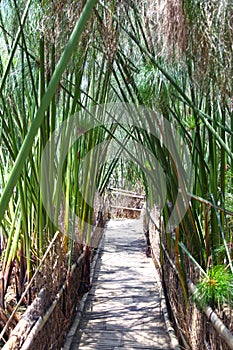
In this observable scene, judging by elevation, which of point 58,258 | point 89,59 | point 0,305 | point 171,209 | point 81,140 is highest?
point 89,59

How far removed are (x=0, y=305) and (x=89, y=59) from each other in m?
1.24

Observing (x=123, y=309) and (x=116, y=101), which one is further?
(x=116, y=101)

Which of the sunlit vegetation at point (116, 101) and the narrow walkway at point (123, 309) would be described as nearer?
the sunlit vegetation at point (116, 101)

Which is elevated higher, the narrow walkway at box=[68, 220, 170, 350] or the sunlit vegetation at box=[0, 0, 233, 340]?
the sunlit vegetation at box=[0, 0, 233, 340]

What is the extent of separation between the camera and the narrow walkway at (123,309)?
7.38 feet

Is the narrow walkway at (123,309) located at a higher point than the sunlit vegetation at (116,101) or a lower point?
lower

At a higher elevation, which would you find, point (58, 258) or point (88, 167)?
point (88, 167)

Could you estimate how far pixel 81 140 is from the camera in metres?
2.63

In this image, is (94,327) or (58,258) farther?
(94,327)

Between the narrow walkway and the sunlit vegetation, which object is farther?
the narrow walkway

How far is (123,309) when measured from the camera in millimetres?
2779

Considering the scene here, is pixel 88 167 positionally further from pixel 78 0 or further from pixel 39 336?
pixel 78 0

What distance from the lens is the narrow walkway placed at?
88.6 inches

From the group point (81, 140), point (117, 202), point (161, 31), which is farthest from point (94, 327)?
point (117, 202)
